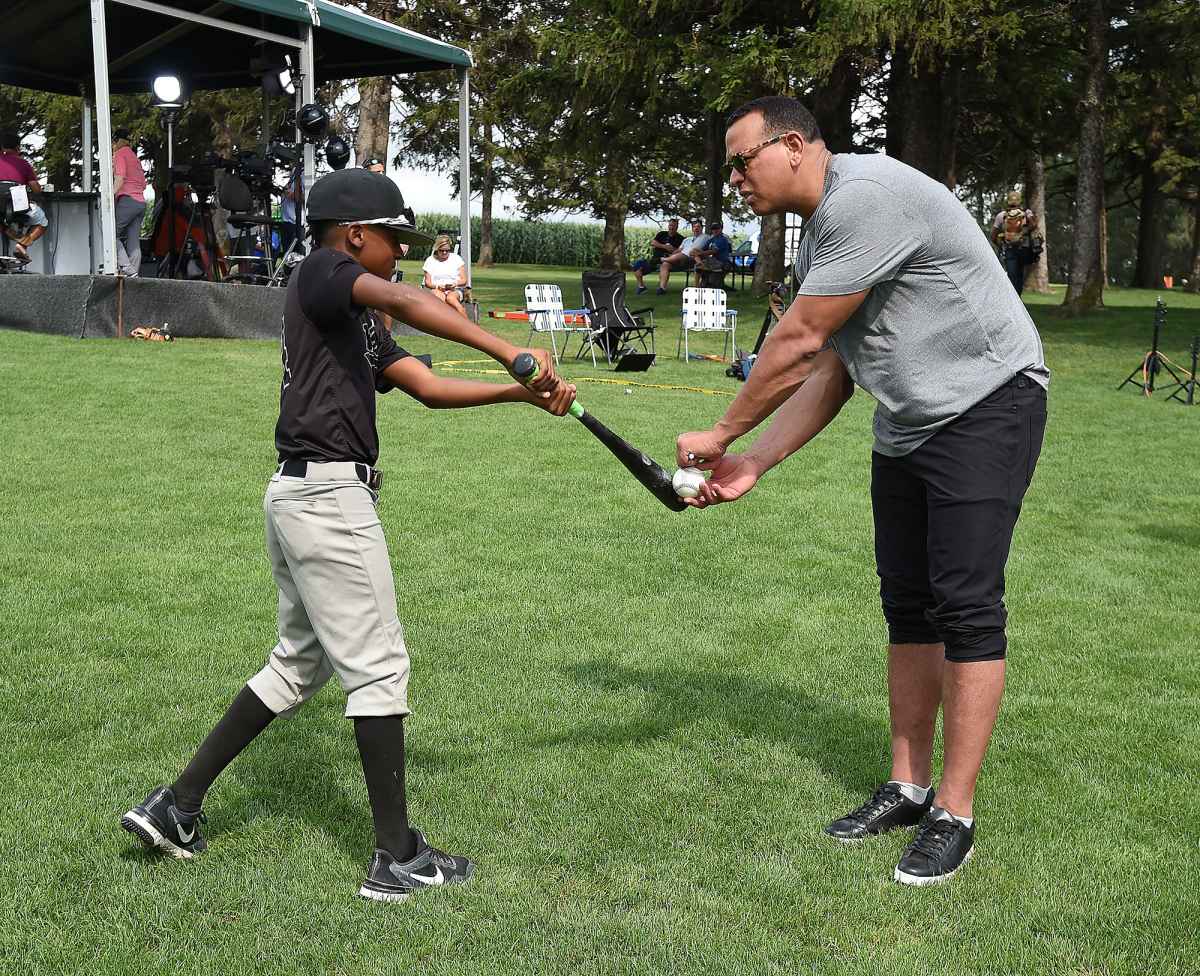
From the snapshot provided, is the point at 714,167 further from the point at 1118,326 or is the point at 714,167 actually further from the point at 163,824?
the point at 163,824

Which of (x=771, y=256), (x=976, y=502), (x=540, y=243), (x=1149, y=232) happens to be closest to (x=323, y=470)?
(x=976, y=502)

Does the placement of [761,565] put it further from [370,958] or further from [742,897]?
[370,958]

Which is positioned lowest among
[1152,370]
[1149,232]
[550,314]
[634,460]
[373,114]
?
[1152,370]

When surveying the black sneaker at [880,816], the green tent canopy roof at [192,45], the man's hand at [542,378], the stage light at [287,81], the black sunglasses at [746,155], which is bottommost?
the black sneaker at [880,816]

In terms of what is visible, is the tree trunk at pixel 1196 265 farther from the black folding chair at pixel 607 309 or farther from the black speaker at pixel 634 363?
the black speaker at pixel 634 363

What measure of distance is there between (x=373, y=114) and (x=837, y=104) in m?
9.75

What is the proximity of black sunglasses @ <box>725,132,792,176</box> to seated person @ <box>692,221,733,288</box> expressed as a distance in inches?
967

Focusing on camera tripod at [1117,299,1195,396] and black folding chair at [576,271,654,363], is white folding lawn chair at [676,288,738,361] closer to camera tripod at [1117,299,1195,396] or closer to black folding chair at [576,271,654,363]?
black folding chair at [576,271,654,363]

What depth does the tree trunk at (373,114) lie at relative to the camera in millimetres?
28609

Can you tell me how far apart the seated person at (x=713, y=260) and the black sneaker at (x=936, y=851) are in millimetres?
24805

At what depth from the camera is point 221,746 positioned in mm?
3557

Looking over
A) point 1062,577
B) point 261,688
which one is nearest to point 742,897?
point 261,688

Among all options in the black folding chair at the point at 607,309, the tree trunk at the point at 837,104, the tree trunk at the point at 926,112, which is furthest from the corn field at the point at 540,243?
the black folding chair at the point at 607,309

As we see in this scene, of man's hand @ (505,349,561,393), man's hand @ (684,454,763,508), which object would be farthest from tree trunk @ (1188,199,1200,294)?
man's hand @ (505,349,561,393)
